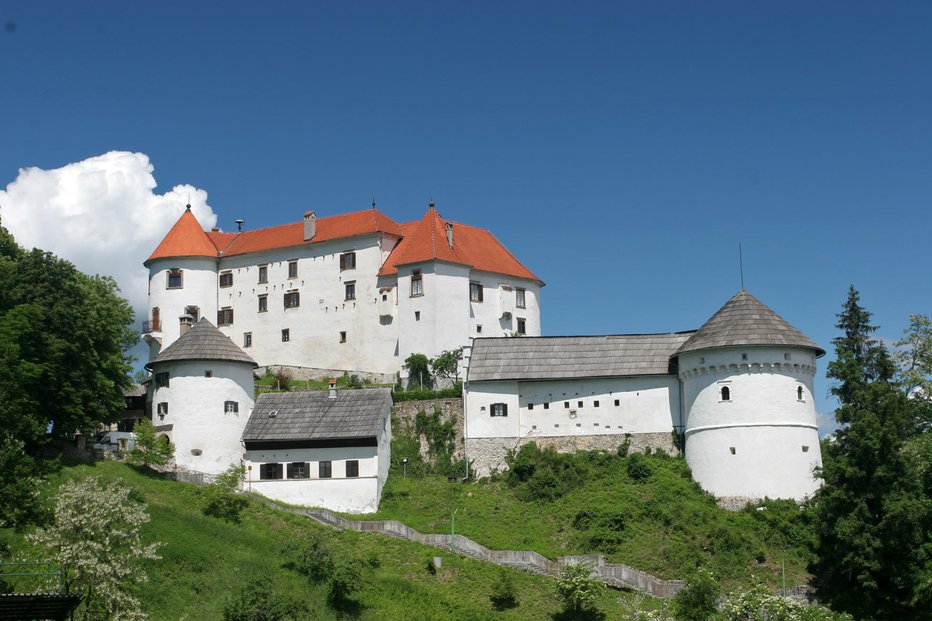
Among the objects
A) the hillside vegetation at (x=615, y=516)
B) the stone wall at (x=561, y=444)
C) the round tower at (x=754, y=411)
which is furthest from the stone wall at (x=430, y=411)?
the round tower at (x=754, y=411)

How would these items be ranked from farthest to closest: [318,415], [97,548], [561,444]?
[561,444], [318,415], [97,548]

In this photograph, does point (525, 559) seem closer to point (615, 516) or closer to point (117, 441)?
point (615, 516)

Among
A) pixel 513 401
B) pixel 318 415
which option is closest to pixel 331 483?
pixel 318 415

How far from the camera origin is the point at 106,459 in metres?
61.0

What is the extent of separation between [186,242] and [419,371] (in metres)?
23.1

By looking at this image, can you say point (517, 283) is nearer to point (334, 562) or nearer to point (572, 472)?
point (572, 472)

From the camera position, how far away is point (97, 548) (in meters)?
39.9

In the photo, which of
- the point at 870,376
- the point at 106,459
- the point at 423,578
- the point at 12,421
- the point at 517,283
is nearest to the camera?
the point at 12,421

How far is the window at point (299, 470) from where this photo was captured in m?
61.7

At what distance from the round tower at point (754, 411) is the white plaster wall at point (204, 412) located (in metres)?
24.3

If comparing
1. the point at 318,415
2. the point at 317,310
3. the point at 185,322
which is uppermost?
the point at 317,310

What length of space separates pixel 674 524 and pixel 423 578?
12.5 m

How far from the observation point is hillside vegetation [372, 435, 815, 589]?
2131 inches

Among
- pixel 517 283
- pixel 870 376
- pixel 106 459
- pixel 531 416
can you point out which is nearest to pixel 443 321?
pixel 517 283
